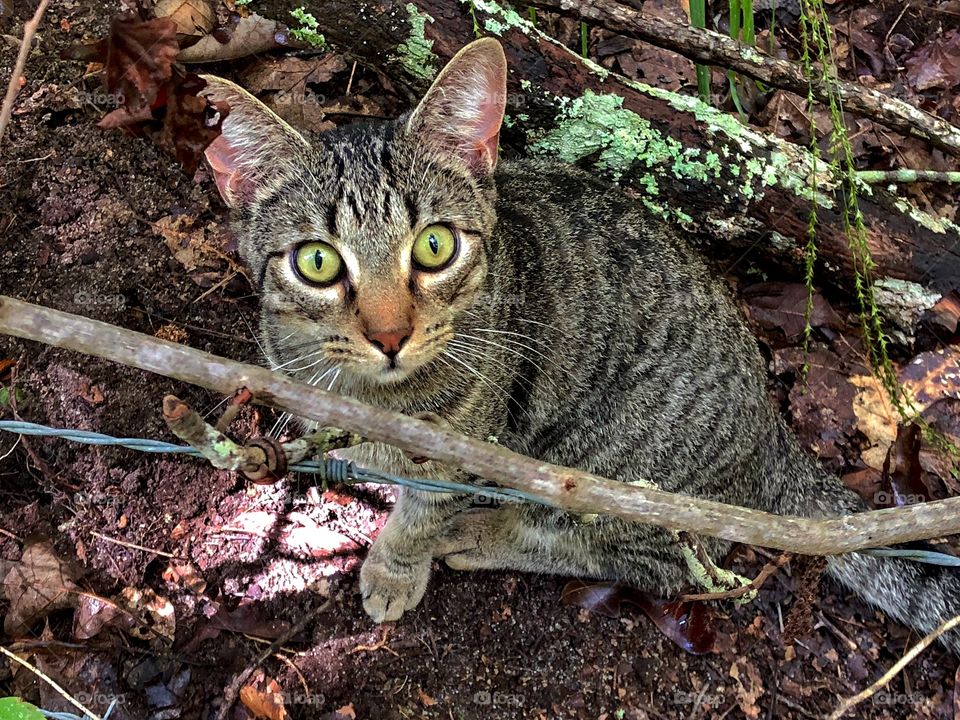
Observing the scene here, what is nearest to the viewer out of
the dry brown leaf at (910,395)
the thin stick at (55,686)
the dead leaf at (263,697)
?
the thin stick at (55,686)

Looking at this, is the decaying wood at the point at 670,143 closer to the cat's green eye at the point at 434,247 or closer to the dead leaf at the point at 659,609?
the cat's green eye at the point at 434,247

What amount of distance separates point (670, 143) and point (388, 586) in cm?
214

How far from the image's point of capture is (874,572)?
2746 millimetres

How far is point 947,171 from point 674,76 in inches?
58.3

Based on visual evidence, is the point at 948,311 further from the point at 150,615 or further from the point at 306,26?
the point at 150,615

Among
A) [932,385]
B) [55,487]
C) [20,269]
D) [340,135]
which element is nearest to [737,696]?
[932,385]

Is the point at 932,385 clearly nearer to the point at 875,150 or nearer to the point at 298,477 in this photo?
the point at 875,150

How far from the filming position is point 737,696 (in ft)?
9.09

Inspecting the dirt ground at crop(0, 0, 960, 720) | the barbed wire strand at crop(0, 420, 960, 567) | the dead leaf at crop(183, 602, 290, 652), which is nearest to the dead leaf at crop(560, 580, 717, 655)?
the dirt ground at crop(0, 0, 960, 720)

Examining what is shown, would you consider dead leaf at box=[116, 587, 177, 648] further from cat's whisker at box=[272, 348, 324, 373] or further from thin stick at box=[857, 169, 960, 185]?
thin stick at box=[857, 169, 960, 185]

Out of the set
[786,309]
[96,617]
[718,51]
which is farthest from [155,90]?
[786,309]

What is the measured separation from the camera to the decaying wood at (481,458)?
4.59 ft

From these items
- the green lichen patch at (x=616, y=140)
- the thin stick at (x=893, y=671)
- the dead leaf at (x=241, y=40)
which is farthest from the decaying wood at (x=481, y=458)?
the dead leaf at (x=241, y=40)

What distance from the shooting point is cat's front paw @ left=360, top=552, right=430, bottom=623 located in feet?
9.11
